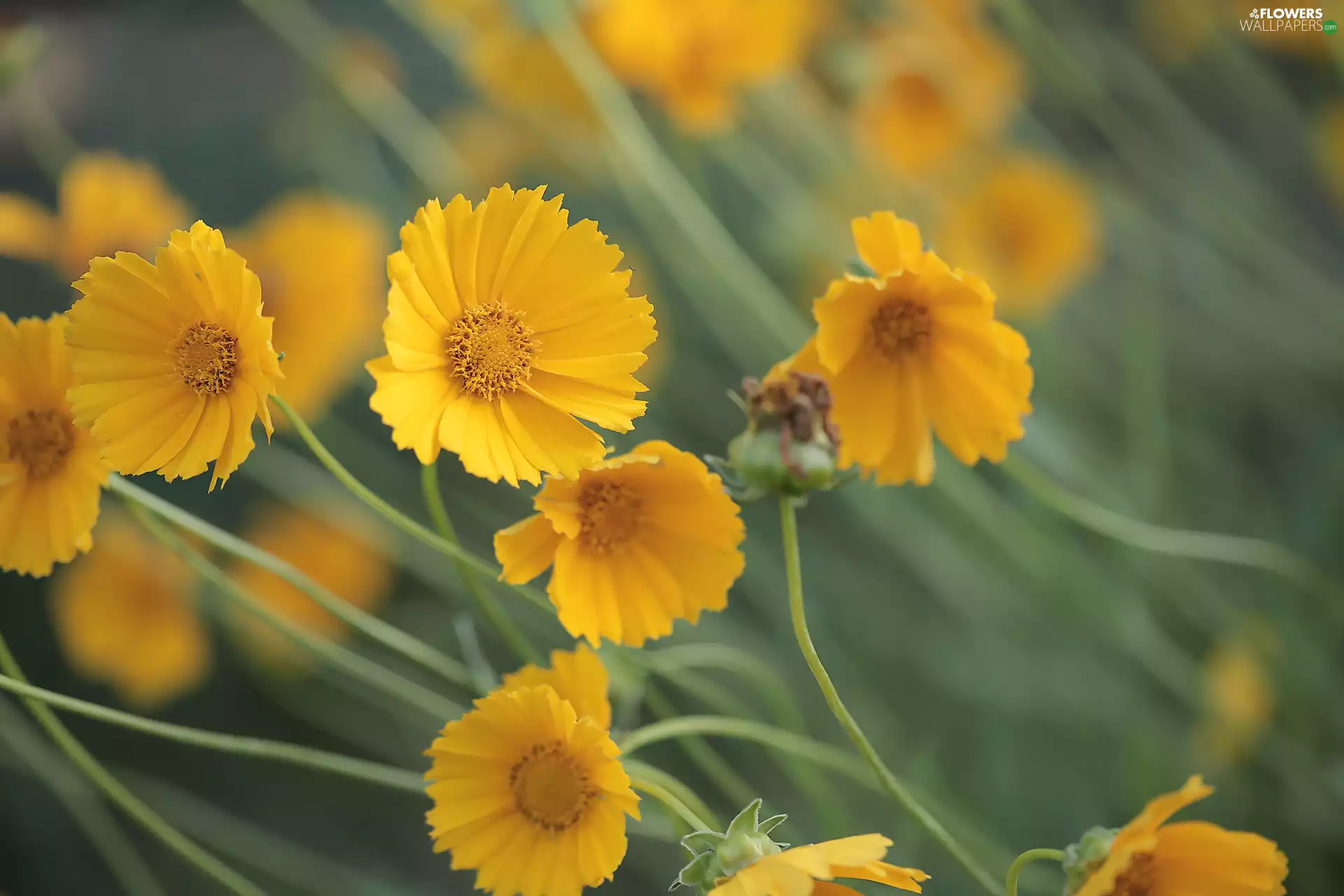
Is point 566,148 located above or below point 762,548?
above

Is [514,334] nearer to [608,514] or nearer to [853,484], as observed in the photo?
[608,514]

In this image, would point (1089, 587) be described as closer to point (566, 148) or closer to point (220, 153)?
point (566, 148)

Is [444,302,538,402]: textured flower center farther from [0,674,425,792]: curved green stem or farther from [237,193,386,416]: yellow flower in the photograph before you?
[237,193,386,416]: yellow flower

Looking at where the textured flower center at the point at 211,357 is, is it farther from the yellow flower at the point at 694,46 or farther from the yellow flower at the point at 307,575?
the yellow flower at the point at 307,575

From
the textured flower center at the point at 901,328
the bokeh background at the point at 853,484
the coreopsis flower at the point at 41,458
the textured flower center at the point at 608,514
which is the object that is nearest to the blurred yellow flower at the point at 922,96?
the bokeh background at the point at 853,484

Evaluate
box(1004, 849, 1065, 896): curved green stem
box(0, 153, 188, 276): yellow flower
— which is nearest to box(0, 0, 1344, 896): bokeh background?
box(0, 153, 188, 276): yellow flower

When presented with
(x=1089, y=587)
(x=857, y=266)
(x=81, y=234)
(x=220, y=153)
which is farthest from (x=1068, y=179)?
(x=220, y=153)

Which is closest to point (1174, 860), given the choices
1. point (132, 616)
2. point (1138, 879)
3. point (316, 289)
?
point (1138, 879)
